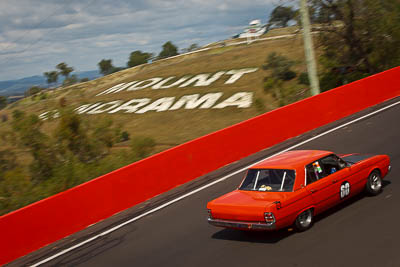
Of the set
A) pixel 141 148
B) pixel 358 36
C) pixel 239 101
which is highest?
pixel 358 36

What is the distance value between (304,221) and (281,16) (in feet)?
69.3

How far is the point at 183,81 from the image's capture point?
51125 mm

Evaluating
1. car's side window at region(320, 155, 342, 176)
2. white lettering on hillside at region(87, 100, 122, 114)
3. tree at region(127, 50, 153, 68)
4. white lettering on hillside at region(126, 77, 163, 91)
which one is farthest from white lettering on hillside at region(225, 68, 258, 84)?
tree at region(127, 50, 153, 68)

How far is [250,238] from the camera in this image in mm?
8602

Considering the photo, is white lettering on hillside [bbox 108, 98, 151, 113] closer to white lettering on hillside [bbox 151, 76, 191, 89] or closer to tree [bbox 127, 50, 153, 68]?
white lettering on hillside [bbox 151, 76, 191, 89]

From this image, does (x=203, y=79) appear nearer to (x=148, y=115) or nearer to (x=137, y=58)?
(x=148, y=115)

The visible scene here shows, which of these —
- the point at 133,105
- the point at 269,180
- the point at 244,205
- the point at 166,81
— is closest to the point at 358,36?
the point at 133,105

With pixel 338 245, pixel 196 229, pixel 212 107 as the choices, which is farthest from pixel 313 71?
pixel 212 107

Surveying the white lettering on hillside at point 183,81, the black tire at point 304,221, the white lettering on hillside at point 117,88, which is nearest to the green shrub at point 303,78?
the white lettering on hillside at point 183,81

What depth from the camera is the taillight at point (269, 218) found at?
25.8 feet

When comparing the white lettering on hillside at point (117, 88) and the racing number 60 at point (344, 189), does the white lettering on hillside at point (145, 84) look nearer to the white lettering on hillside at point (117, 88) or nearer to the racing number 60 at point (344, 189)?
the white lettering on hillside at point (117, 88)

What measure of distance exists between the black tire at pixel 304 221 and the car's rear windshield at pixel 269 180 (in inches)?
19.3

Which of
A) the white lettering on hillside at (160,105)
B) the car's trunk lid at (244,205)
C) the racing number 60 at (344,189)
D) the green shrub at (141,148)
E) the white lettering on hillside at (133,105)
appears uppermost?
the car's trunk lid at (244,205)

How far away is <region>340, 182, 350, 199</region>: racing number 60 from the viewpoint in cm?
889
